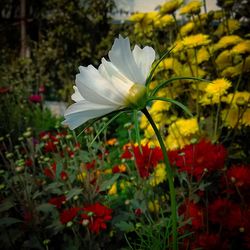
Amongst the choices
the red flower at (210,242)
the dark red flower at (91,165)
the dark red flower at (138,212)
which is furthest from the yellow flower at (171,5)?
the red flower at (210,242)

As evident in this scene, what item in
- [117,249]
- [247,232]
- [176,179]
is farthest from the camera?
[176,179]

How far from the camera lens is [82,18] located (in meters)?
6.63

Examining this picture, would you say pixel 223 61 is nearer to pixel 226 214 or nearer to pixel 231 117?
pixel 231 117

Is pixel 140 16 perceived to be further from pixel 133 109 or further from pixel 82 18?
pixel 82 18

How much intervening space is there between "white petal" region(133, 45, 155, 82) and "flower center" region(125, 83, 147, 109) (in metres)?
0.02

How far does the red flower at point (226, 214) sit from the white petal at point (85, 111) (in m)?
0.65

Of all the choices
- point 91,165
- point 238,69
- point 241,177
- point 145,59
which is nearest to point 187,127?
point 238,69

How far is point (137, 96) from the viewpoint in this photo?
0.70 m

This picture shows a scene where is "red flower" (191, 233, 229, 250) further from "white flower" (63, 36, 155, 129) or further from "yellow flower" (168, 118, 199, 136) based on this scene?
"yellow flower" (168, 118, 199, 136)

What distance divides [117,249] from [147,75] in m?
0.90

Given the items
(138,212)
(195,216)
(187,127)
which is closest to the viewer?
(195,216)

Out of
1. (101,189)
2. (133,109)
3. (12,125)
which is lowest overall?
(12,125)

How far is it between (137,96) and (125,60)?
6 centimetres

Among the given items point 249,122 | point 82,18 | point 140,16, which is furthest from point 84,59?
point 249,122
